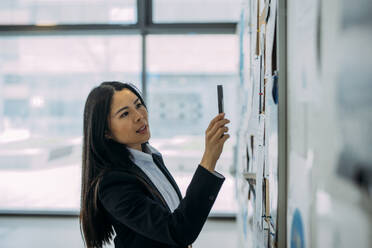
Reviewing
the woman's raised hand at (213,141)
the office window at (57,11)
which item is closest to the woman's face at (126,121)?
the woman's raised hand at (213,141)

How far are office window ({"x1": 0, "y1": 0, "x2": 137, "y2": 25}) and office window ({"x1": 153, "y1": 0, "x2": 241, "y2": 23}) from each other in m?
0.53

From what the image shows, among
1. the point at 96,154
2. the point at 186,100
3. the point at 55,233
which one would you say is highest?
the point at 186,100

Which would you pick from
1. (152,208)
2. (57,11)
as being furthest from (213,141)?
(57,11)

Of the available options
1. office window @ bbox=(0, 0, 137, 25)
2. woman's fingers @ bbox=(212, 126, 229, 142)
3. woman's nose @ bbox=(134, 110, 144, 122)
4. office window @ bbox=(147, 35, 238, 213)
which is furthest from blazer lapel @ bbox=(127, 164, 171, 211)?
office window @ bbox=(0, 0, 137, 25)

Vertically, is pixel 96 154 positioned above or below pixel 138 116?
below

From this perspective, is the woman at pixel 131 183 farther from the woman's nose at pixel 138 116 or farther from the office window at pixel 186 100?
the office window at pixel 186 100

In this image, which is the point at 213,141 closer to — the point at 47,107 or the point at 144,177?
the point at 144,177

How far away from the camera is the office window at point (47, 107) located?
13.8 ft

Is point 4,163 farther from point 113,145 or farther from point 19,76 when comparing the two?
point 113,145

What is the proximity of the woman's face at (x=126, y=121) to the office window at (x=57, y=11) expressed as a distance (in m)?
2.99

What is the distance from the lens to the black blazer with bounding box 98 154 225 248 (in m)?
0.99

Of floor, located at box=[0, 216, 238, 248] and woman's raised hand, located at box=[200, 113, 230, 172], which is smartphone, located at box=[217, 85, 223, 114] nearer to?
woman's raised hand, located at box=[200, 113, 230, 172]

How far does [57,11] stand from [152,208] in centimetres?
362

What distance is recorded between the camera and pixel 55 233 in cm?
362
